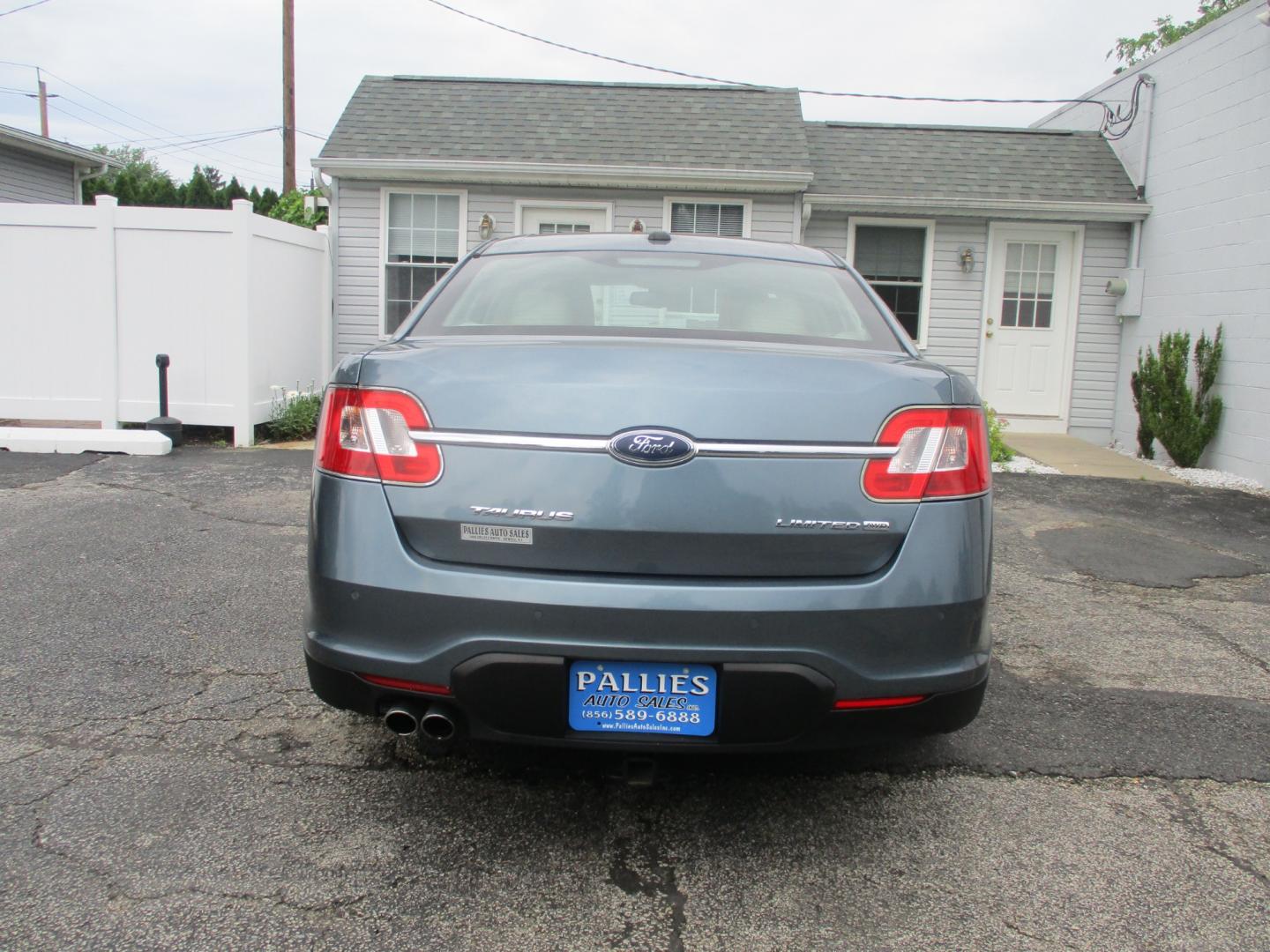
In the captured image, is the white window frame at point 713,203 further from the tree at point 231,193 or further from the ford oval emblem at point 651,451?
the tree at point 231,193

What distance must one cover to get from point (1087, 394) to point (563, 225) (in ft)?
20.7

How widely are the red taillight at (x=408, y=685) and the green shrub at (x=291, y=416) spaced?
24.6 feet

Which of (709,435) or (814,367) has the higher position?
(814,367)

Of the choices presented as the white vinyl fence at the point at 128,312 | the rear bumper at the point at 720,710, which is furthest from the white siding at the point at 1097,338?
the rear bumper at the point at 720,710

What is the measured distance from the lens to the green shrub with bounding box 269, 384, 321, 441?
9.46m

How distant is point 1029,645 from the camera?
4.25m

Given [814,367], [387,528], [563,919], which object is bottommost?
[563,919]

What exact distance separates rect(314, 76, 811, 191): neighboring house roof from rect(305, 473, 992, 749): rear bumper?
9337 millimetres

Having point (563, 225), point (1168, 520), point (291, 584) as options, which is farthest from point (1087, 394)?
point (291, 584)

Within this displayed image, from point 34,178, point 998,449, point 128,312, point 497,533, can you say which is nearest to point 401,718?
point 497,533

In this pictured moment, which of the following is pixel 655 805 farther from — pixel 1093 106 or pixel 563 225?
pixel 1093 106

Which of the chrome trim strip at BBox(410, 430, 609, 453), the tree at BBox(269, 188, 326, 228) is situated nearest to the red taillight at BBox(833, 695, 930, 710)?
the chrome trim strip at BBox(410, 430, 609, 453)

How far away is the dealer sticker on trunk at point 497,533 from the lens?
86.1 inches

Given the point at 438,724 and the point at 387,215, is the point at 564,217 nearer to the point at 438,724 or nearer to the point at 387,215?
the point at 387,215
